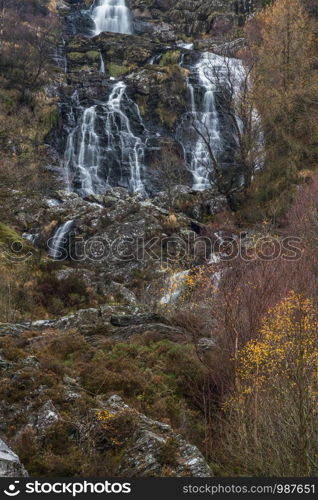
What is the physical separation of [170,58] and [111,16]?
24.4 metres

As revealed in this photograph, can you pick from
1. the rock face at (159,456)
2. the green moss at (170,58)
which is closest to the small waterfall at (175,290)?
the rock face at (159,456)

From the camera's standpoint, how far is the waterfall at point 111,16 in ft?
215

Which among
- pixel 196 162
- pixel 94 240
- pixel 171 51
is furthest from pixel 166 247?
pixel 171 51

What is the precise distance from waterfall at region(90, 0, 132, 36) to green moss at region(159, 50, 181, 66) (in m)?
18.7

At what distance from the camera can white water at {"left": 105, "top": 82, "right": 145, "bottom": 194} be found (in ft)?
120

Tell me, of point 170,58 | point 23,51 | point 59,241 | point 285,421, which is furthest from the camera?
point 170,58

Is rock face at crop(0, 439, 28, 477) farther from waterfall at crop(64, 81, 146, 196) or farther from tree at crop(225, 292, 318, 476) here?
waterfall at crop(64, 81, 146, 196)

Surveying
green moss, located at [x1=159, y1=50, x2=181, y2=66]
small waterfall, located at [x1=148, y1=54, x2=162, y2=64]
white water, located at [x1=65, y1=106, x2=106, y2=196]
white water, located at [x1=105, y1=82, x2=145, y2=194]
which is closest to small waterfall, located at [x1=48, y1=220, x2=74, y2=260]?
white water, located at [x1=65, y1=106, x2=106, y2=196]

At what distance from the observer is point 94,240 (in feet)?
76.9

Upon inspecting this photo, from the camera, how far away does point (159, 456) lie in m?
5.70

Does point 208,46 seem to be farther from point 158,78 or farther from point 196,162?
point 196,162

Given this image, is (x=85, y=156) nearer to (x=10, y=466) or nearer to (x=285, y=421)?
(x=285, y=421)

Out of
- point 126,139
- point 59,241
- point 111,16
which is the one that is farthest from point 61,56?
point 59,241

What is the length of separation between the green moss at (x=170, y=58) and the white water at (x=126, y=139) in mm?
11044
